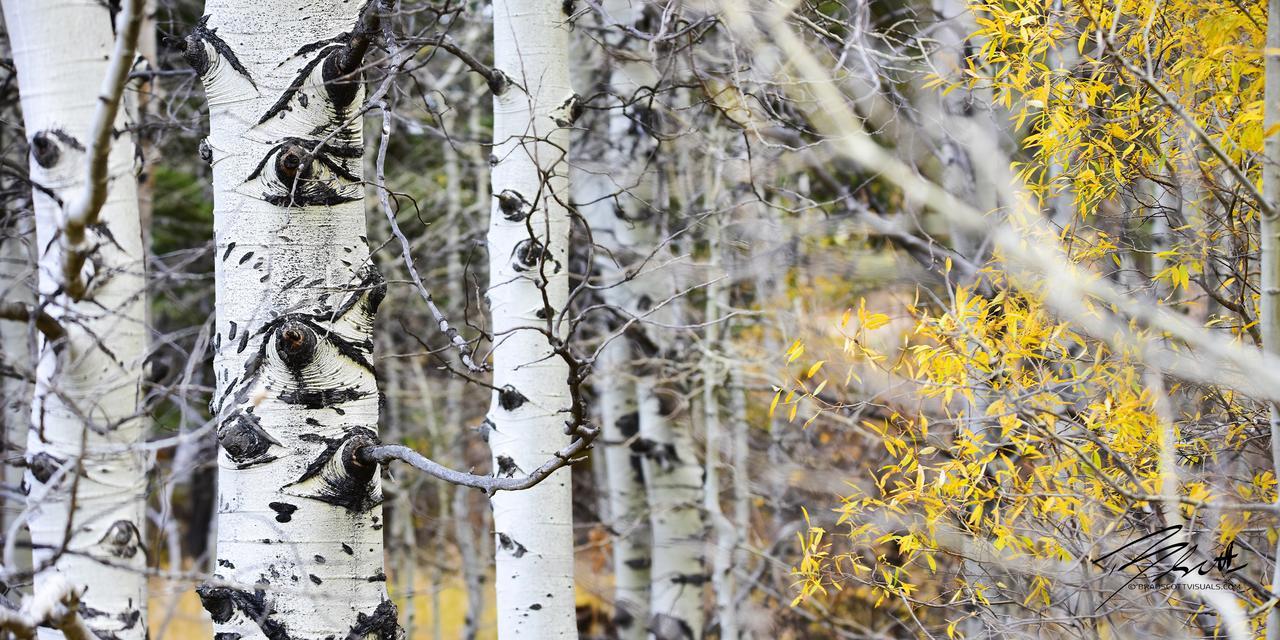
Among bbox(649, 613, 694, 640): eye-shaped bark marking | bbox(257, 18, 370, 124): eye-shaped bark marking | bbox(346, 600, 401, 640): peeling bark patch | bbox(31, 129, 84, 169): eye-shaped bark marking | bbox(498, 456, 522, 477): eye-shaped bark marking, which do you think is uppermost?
bbox(31, 129, 84, 169): eye-shaped bark marking

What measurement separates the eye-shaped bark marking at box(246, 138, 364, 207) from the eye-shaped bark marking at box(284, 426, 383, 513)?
1.72ft

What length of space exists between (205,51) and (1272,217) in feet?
7.40

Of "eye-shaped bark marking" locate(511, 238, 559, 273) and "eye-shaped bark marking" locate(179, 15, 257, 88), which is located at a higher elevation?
"eye-shaped bark marking" locate(179, 15, 257, 88)

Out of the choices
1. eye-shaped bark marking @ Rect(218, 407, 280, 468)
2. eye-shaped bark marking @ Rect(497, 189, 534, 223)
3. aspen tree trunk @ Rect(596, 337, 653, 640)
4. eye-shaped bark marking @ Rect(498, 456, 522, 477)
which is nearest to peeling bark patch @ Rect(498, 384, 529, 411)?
eye-shaped bark marking @ Rect(498, 456, 522, 477)

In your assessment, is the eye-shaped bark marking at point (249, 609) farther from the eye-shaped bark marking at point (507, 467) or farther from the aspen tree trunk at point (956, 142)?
the aspen tree trunk at point (956, 142)

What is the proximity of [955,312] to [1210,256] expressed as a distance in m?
0.77

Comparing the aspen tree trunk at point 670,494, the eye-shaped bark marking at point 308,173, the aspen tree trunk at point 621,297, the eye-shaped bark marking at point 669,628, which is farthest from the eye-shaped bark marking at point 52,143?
the eye-shaped bark marking at point 669,628

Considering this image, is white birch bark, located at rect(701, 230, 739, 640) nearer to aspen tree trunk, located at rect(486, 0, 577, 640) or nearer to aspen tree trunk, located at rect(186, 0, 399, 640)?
aspen tree trunk, located at rect(486, 0, 577, 640)

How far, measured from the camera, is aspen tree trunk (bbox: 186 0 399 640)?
2014 millimetres

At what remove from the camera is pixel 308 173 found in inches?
82.3

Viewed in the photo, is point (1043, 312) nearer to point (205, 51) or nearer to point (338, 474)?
point (338, 474)

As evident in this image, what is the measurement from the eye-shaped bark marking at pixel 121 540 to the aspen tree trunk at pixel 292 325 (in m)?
1.61

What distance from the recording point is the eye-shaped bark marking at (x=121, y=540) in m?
3.33

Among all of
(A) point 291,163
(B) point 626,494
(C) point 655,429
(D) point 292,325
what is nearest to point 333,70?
(A) point 291,163
